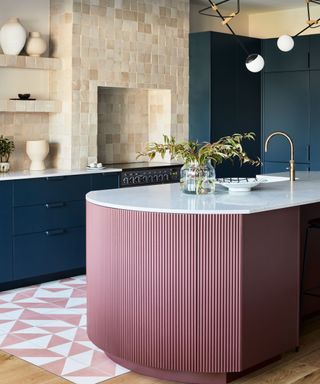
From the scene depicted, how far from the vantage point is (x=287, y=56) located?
25.5ft

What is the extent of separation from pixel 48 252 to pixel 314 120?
331 centimetres

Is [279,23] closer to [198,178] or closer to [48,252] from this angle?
[48,252]

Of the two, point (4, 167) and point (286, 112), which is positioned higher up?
point (286, 112)

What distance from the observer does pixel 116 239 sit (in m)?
3.89

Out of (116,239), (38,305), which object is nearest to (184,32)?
(38,305)

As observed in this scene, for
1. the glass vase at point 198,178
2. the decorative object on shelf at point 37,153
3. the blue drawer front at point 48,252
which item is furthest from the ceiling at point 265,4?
the glass vase at point 198,178

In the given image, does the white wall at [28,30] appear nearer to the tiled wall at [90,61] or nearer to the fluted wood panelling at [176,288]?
the tiled wall at [90,61]

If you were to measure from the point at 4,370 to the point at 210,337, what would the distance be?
120 cm

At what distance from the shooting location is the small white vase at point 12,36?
6.15m

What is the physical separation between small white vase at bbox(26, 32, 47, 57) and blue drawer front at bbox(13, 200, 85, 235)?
140 centimetres

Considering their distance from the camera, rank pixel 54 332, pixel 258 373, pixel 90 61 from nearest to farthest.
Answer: pixel 258 373 < pixel 54 332 < pixel 90 61

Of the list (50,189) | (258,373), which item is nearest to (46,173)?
(50,189)

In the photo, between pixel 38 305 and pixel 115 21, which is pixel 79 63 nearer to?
pixel 115 21

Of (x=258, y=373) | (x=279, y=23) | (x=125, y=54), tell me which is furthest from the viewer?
(x=279, y=23)
